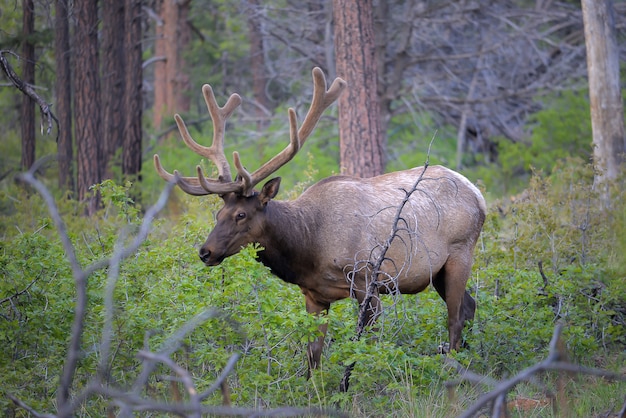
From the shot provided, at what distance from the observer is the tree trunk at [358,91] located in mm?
11484

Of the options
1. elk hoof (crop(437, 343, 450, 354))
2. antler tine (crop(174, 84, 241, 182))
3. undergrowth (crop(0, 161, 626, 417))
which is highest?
antler tine (crop(174, 84, 241, 182))

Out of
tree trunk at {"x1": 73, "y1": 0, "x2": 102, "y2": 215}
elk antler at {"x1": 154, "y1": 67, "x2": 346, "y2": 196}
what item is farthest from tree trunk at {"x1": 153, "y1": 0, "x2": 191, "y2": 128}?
elk antler at {"x1": 154, "y1": 67, "x2": 346, "y2": 196}

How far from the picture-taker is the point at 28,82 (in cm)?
1528

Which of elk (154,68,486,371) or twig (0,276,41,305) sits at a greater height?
elk (154,68,486,371)

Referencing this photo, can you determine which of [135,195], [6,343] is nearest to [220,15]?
[135,195]

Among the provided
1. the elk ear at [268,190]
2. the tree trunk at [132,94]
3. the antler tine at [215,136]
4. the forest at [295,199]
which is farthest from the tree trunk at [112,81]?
the elk ear at [268,190]

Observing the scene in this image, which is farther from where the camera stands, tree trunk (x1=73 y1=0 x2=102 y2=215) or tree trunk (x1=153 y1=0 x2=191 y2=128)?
tree trunk (x1=153 y1=0 x2=191 y2=128)

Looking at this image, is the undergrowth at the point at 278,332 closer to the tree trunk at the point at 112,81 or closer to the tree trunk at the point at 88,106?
the tree trunk at the point at 88,106

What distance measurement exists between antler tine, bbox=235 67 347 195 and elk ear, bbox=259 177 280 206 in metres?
0.08

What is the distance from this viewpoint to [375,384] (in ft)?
20.1

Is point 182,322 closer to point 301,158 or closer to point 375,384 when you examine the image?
point 375,384

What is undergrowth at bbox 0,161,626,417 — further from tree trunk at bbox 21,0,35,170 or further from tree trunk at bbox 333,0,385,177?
tree trunk at bbox 21,0,35,170

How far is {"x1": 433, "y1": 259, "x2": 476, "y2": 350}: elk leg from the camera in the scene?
7203mm

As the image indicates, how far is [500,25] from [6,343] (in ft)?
46.9
